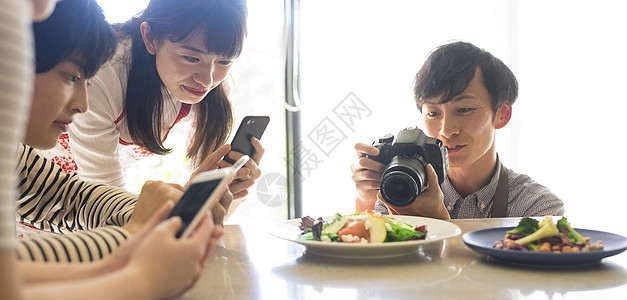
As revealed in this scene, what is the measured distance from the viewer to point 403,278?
0.70 meters

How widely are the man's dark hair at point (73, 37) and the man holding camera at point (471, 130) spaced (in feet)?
2.60

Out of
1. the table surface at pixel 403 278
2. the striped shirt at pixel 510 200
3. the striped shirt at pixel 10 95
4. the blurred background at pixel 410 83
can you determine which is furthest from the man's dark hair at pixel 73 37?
the blurred background at pixel 410 83

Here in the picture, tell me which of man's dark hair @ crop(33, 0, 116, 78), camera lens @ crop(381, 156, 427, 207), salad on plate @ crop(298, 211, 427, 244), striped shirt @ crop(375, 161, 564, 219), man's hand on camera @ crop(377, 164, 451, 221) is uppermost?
man's dark hair @ crop(33, 0, 116, 78)

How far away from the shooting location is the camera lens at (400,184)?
1.06 m

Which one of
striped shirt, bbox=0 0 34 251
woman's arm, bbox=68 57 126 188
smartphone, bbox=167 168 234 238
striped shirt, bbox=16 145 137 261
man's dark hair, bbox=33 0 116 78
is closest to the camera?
striped shirt, bbox=0 0 34 251

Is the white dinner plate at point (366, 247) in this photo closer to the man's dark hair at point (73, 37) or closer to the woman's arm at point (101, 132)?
the man's dark hair at point (73, 37)

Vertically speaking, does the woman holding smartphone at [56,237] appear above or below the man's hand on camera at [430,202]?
above

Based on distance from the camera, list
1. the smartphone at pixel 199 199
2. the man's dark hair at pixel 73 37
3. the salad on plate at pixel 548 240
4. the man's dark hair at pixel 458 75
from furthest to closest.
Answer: the man's dark hair at pixel 458 75
the man's dark hair at pixel 73 37
the salad on plate at pixel 548 240
the smartphone at pixel 199 199

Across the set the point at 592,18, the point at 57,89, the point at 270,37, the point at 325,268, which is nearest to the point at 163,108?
the point at 57,89

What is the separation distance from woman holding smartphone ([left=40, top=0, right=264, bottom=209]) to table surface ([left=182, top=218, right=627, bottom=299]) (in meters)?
0.61

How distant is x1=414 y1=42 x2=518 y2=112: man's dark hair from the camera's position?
166 cm

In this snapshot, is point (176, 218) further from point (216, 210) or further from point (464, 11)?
point (464, 11)

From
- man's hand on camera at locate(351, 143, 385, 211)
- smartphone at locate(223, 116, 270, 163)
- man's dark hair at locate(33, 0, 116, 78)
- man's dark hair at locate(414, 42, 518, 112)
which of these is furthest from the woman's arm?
man's dark hair at locate(414, 42, 518, 112)

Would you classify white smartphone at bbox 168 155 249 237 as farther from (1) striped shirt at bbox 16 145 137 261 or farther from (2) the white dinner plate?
(1) striped shirt at bbox 16 145 137 261
